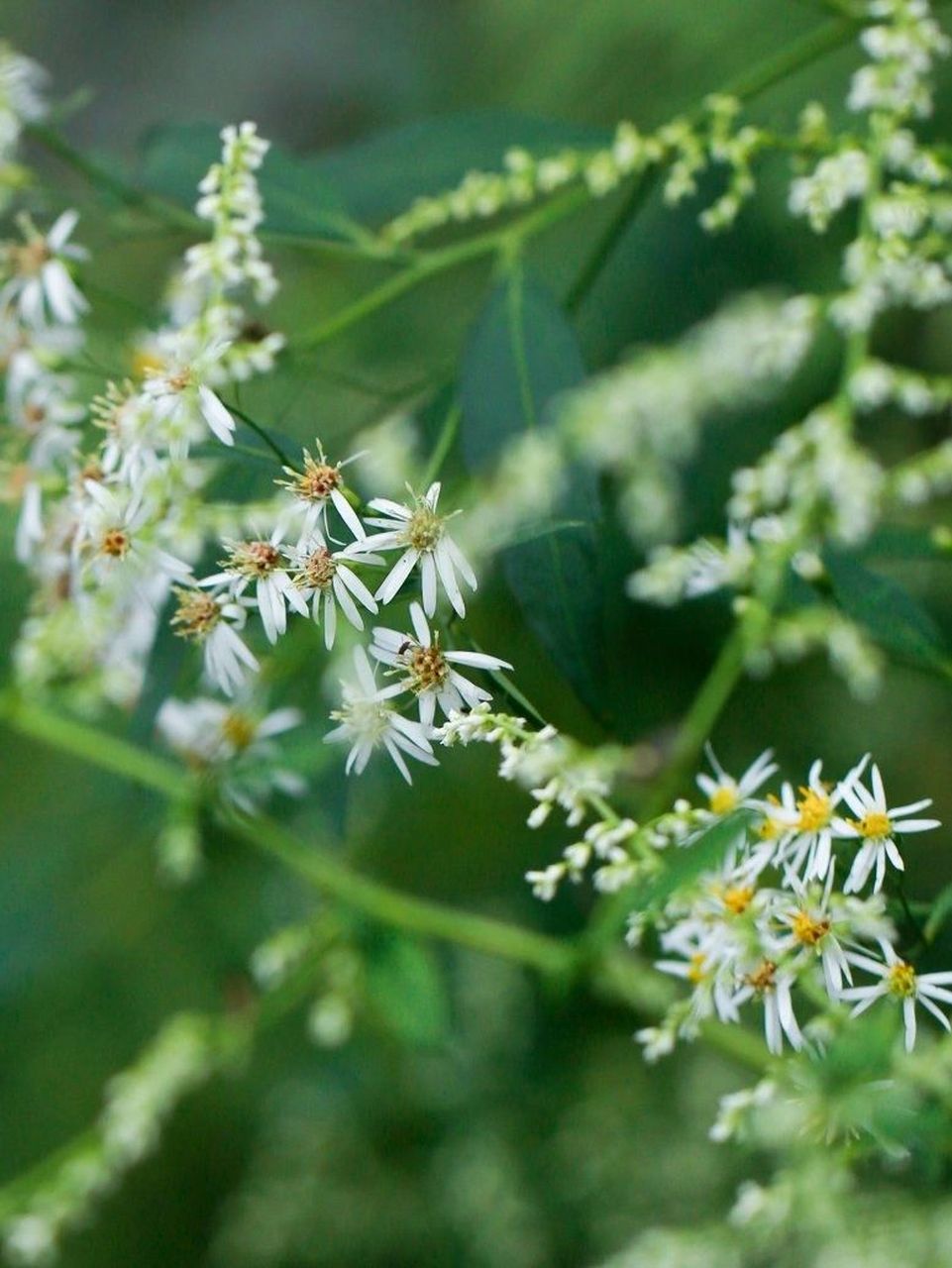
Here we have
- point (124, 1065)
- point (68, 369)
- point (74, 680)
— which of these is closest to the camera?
point (68, 369)

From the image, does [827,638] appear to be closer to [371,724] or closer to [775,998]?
[775,998]

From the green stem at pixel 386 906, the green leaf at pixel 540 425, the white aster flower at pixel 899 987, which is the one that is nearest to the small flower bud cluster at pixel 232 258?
the green leaf at pixel 540 425

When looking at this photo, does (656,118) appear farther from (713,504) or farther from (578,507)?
(578,507)

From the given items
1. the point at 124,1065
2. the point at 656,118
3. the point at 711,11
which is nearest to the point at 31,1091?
the point at 124,1065

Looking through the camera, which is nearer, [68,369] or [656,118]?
[68,369]

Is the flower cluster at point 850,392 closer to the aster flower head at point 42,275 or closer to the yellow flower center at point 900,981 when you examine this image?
the yellow flower center at point 900,981

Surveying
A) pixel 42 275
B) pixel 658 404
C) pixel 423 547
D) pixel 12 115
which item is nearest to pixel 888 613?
pixel 423 547
